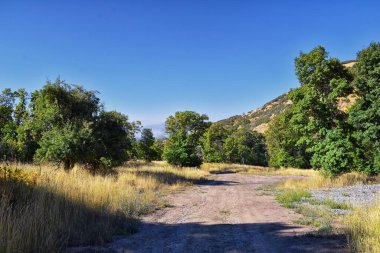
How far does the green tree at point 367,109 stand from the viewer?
62.2 feet

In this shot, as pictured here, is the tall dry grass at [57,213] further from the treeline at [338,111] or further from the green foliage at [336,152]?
the treeline at [338,111]

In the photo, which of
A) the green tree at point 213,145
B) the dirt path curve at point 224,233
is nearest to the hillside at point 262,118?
the green tree at point 213,145

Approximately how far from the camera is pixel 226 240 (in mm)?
6871

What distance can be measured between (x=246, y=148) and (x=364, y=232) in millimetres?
51449

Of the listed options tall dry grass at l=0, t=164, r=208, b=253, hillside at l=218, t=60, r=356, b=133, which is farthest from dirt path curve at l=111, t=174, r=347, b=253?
hillside at l=218, t=60, r=356, b=133

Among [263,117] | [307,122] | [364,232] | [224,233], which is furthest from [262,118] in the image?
[364,232]

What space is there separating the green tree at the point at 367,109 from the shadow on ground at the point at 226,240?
1368 cm

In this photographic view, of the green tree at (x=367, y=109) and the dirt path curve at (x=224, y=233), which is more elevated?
the green tree at (x=367, y=109)

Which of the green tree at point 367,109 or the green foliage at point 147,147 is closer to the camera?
the green tree at point 367,109

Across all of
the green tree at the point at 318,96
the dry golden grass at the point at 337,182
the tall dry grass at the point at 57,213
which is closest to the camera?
the tall dry grass at the point at 57,213

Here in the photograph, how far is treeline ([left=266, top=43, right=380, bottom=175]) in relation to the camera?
1934 cm

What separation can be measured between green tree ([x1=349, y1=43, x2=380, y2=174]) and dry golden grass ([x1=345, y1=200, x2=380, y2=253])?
1311 centimetres

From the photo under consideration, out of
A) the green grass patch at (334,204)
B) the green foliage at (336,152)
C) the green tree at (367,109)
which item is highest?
the green tree at (367,109)

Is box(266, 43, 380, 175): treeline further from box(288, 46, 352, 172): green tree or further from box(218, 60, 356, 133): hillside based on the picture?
box(218, 60, 356, 133): hillside
